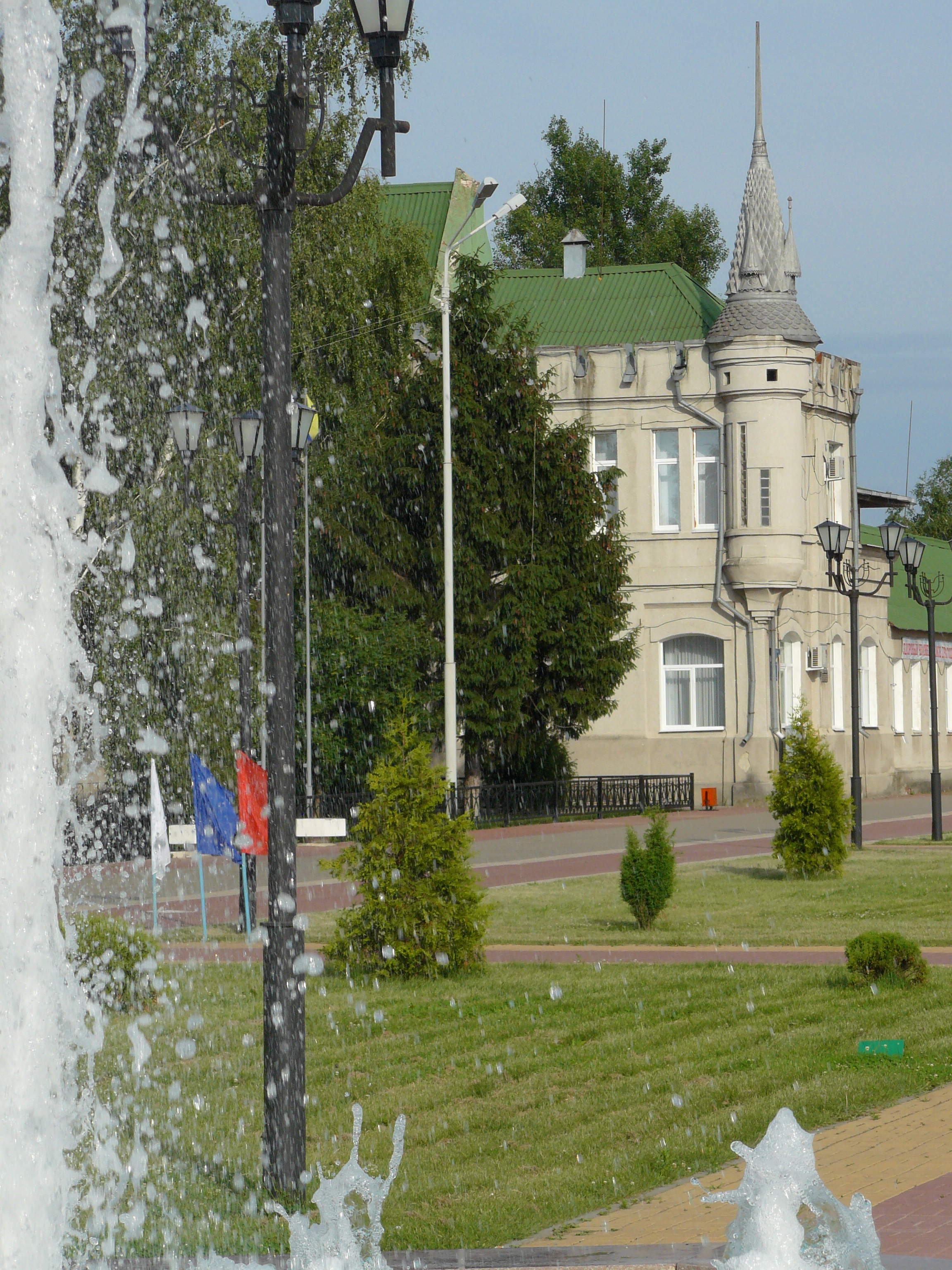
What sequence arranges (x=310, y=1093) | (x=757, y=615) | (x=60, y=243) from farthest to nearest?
(x=757, y=615) < (x=60, y=243) < (x=310, y=1093)

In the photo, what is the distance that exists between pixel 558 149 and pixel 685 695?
29.3 metres

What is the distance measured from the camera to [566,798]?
3703 centimetres

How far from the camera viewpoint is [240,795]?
15.7 metres

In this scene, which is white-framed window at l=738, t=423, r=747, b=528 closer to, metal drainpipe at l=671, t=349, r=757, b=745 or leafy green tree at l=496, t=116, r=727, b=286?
metal drainpipe at l=671, t=349, r=757, b=745

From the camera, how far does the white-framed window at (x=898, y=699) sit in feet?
153

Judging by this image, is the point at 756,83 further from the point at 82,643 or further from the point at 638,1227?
the point at 638,1227

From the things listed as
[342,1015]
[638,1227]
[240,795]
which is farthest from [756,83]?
[638,1227]

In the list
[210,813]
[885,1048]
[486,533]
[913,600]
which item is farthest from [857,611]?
[913,600]

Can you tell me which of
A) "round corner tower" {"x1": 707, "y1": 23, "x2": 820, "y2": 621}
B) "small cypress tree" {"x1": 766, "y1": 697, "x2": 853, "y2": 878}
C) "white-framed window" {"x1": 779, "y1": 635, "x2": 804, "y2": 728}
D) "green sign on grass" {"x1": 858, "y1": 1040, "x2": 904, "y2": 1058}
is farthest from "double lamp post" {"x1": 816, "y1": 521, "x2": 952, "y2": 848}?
"green sign on grass" {"x1": 858, "y1": 1040, "x2": 904, "y2": 1058}

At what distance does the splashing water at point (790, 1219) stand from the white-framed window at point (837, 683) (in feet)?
125

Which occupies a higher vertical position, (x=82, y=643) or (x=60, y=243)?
(x=60, y=243)

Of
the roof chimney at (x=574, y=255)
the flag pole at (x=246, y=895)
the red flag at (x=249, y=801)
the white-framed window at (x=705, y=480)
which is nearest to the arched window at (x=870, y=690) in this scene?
the white-framed window at (x=705, y=480)

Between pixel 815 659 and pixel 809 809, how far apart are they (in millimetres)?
20398

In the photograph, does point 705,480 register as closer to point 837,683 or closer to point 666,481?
point 666,481
